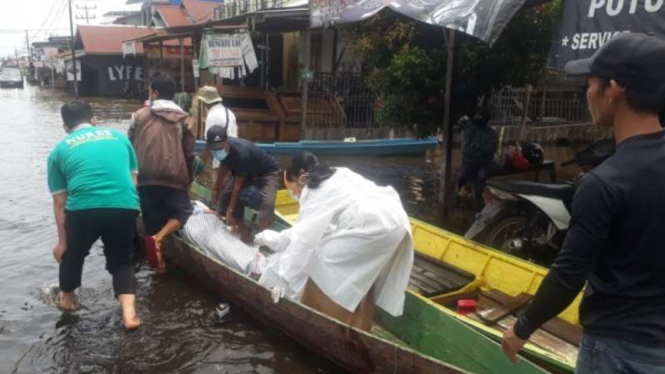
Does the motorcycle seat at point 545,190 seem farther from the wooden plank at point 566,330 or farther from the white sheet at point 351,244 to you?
the white sheet at point 351,244

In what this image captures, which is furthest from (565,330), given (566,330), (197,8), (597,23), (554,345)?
(197,8)

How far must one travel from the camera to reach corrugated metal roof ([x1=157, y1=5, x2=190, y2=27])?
109 feet

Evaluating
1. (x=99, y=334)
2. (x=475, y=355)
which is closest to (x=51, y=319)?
(x=99, y=334)

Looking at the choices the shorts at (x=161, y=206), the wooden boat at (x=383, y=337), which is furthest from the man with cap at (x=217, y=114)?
Result: the wooden boat at (x=383, y=337)

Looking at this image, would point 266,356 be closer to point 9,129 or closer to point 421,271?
point 421,271

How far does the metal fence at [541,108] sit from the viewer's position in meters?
15.5

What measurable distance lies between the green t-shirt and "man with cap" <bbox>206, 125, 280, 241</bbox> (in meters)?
1.68

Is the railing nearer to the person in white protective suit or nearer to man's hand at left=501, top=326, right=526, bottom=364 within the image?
the person in white protective suit

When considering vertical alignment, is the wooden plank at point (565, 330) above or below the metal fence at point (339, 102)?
below

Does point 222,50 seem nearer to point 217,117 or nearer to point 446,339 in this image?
point 217,117

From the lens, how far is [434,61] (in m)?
8.27

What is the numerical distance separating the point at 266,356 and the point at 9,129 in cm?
1921

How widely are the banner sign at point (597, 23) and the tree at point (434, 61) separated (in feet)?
7.71

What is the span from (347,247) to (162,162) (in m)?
2.47
